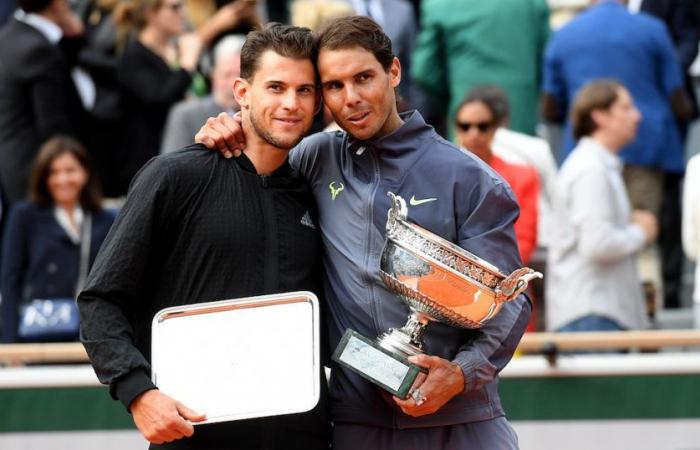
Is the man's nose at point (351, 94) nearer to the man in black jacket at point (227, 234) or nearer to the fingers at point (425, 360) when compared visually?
the man in black jacket at point (227, 234)

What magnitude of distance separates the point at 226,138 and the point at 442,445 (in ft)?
3.42

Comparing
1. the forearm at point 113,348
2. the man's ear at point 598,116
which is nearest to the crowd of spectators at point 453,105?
the man's ear at point 598,116

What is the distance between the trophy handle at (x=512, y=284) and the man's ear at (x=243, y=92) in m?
0.89

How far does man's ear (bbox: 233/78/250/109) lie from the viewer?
441 centimetres

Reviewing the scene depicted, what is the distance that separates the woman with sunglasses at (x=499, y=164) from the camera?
7094 mm

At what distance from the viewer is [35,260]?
24.3ft

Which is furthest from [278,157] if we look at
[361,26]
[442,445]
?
[442,445]

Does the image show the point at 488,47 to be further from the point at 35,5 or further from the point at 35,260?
the point at 35,260

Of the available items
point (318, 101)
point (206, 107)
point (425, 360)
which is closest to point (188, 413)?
point (425, 360)

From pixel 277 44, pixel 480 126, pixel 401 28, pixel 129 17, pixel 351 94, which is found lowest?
pixel 480 126

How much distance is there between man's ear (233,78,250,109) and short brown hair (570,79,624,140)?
3304 mm

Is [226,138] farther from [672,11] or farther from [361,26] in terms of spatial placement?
[672,11]

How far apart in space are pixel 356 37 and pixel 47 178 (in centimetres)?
351

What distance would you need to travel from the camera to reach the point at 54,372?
21.3 feet
